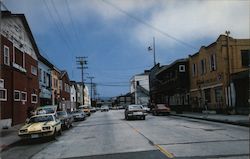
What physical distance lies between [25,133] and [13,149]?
187 centimetres

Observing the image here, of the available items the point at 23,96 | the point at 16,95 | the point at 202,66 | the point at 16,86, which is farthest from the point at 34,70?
the point at 202,66

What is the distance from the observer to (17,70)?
3259 centimetres

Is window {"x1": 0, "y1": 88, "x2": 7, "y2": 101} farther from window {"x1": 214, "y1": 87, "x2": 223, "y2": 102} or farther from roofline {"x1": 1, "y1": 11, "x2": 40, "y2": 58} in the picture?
window {"x1": 214, "y1": 87, "x2": 223, "y2": 102}

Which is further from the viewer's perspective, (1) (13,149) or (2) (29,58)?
(2) (29,58)

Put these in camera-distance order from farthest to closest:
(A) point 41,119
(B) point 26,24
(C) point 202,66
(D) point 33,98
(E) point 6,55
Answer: (C) point 202,66, (D) point 33,98, (B) point 26,24, (E) point 6,55, (A) point 41,119

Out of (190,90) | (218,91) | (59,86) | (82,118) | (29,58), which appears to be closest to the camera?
(29,58)

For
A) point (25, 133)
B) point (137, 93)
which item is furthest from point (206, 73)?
point (137, 93)

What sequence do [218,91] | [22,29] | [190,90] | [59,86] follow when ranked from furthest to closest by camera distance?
[59,86], [190,90], [218,91], [22,29]

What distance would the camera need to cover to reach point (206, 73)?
1786 inches

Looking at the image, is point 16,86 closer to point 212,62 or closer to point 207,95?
point 212,62

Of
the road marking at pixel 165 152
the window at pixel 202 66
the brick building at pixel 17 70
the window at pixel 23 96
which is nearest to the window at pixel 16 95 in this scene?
the brick building at pixel 17 70

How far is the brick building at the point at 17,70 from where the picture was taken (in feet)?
96.7

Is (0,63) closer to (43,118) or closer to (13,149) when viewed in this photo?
(43,118)

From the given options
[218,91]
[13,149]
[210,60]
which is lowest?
[13,149]
